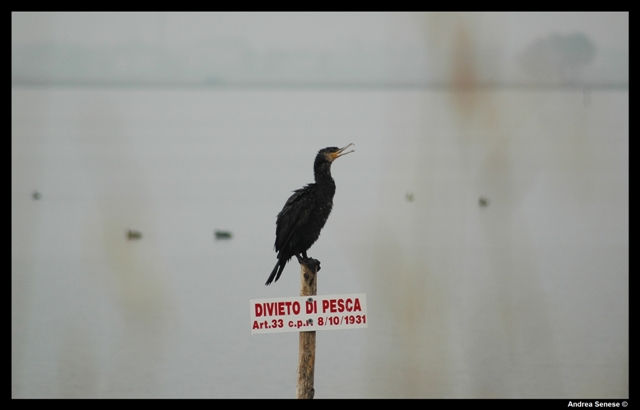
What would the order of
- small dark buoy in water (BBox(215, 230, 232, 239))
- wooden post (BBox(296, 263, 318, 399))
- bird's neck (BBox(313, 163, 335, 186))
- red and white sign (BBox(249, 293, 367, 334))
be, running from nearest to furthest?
1. red and white sign (BBox(249, 293, 367, 334))
2. wooden post (BBox(296, 263, 318, 399))
3. bird's neck (BBox(313, 163, 335, 186))
4. small dark buoy in water (BBox(215, 230, 232, 239))

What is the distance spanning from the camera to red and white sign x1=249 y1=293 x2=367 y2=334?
419cm

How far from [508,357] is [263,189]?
28.5 ft

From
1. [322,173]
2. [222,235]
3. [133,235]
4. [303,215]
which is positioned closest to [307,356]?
[303,215]

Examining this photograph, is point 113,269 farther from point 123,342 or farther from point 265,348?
point 265,348

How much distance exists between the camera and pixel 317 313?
421cm

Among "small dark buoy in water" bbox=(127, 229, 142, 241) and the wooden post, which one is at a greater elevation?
"small dark buoy in water" bbox=(127, 229, 142, 241)

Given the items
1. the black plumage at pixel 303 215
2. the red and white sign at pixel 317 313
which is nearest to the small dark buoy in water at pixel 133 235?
the black plumage at pixel 303 215

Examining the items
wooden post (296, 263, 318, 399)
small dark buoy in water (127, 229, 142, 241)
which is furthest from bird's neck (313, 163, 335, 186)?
small dark buoy in water (127, 229, 142, 241)

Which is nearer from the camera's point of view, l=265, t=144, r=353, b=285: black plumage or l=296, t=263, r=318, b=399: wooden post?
l=296, t=263, r=318, b=399: wooden post

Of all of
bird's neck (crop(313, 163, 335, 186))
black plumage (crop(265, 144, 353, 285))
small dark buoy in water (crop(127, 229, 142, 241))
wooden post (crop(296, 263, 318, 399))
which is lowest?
wooden post (crop(296, 263, 318, 399))

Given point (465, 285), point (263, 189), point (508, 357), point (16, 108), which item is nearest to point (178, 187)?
point (263, 189)

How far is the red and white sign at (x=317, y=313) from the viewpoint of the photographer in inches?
165

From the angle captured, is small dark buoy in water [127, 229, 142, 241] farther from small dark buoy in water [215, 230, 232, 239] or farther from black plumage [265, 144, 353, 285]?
black plumage [265, 144, 353, 285]

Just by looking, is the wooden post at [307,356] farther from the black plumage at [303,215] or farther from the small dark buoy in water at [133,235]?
the small dark buoy in water at [133,235]
